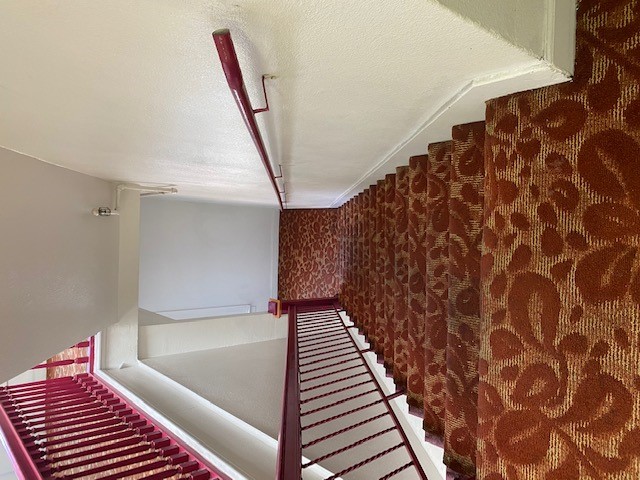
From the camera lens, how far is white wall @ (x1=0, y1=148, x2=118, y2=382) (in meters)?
1.49

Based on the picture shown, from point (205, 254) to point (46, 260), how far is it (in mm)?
3449

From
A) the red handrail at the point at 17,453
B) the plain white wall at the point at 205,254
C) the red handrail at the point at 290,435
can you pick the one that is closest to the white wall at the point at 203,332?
the red handrail at the point at 17,453

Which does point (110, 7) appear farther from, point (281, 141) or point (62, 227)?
point (62, 227)

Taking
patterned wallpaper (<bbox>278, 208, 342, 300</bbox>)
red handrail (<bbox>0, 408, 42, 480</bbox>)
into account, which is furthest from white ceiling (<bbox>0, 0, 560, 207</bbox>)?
patterned wallpaper (<bbox>278, 208, 342, 300</bbox>)

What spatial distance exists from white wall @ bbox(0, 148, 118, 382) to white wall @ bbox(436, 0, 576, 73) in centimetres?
168

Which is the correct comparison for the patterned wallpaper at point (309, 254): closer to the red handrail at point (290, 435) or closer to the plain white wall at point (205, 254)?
the plain white wall at point (205, 254)

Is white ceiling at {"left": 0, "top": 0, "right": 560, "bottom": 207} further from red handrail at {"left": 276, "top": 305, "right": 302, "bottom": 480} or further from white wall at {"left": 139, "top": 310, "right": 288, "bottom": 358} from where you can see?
white wall at {"left": 139, "top": 310, "right": 288, "bottom": 358}

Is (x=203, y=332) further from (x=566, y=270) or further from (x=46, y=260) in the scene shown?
(x=566, y=270)

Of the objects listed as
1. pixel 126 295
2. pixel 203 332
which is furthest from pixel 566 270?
pixel 203 332

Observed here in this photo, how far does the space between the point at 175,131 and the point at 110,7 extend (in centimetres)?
69

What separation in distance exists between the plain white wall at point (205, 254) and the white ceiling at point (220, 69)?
344 centimetres

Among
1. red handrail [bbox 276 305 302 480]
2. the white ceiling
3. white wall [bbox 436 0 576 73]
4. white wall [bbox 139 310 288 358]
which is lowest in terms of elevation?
white wall [bbox 139 310 288 358]

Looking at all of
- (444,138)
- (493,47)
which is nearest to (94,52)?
(493,47)

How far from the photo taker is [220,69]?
79cm
